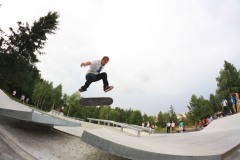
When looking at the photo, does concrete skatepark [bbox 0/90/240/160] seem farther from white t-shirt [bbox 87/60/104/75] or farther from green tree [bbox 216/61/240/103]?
green tree [bbox 216/61/240/103]

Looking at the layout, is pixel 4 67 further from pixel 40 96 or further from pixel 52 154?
pixel 40 96

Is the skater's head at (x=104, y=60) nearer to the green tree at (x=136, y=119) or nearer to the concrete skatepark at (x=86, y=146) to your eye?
the concrete skatepark at (x=86, y=146)

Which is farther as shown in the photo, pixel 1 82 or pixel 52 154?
pixel 1 82

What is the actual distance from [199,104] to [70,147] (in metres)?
37.1

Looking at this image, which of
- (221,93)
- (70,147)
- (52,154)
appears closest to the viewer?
(52,154)

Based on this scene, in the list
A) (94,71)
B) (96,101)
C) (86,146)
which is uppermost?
(94,71)

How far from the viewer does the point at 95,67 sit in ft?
23.4

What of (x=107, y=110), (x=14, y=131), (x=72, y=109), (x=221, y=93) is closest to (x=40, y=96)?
(x=72, y=109)

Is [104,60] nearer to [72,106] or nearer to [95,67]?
[95,67]

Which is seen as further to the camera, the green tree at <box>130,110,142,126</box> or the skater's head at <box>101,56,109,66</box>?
the green tree at <box>130,110,142,126</box>

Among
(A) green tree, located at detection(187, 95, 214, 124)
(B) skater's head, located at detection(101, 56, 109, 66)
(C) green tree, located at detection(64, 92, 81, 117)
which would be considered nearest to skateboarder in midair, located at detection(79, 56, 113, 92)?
(B) skater's head, located at detection(101, 56, 109, 66)

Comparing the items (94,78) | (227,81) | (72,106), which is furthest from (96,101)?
(72,106)

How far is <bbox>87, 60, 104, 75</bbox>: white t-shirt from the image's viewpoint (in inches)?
Result: 279

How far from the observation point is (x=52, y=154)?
5.62 metres
